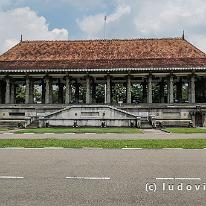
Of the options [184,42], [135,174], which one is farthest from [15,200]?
[184,42]

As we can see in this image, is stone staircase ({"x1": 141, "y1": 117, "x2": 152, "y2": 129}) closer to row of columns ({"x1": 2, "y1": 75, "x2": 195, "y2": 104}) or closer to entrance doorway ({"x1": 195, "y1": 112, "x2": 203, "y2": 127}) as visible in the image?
row of columns ({"x1": 2, "y1": 75, "x2": 195, "y2": 104})

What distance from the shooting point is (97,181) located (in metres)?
7.12

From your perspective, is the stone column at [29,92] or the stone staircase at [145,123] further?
the stone column at [29,92]

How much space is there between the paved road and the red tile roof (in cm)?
3315

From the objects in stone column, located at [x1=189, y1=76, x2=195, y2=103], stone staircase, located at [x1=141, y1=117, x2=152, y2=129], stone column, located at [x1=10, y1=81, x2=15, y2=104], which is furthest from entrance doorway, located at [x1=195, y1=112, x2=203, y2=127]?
stone column, located at [x1=10, y1=81, x2=15, y2=104]

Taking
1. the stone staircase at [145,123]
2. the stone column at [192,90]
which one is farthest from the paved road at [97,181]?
the stone column at [192,90]

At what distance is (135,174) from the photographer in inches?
314

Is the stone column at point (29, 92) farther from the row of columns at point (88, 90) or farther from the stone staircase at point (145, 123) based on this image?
the stone staircase at point (145, 123)

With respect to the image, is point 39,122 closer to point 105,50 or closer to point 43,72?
point 43,72

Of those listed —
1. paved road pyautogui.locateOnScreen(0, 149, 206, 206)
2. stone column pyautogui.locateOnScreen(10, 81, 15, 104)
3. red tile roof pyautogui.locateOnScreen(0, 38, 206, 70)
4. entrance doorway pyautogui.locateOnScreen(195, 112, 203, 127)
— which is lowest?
paved road pyautogui.locateOnScreen(0, 149, 206, 206)

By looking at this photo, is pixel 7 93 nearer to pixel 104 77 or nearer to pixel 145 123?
pixel 104 77

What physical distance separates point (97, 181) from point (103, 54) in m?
40.2

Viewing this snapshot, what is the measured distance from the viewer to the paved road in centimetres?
566

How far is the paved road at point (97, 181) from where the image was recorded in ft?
18.6
